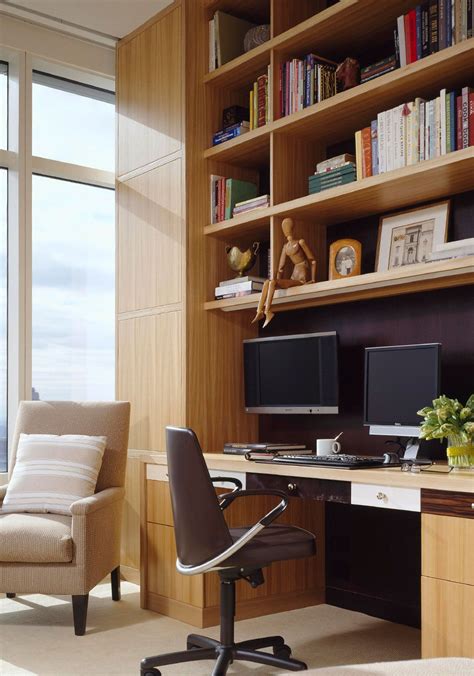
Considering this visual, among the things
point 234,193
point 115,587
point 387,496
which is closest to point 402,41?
point 234,193

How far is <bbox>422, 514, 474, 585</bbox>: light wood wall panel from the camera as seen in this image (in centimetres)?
234

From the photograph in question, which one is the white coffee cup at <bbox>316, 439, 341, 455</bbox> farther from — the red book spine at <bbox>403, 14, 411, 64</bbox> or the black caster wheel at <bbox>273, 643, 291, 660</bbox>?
the red book spine at <bbox>403, 14, 411, 64</bbox>

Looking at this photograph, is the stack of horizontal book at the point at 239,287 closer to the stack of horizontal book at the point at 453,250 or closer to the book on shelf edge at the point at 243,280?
the book on shelf edge at the point at 243,280

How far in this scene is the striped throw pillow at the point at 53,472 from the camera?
3557 mm

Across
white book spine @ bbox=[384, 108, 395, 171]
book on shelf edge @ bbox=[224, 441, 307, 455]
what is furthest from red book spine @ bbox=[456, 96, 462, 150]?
book on shelf edge @ bbox=[224, 441, 307, 455]

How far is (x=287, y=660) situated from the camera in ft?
9.14

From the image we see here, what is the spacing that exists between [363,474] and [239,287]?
133cm

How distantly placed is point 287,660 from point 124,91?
123 inches

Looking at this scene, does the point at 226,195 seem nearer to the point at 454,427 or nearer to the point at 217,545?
the point at 454,427

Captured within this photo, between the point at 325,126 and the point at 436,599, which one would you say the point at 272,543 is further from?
the point at 325,126

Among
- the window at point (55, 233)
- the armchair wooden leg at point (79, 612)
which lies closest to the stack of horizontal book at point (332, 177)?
the window at point (55, 233)

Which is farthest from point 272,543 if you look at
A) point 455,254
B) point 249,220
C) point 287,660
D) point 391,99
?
point 391,99

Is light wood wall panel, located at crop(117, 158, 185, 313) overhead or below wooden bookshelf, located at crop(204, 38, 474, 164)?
below

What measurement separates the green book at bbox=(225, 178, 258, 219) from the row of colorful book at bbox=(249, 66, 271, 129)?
301 mm
